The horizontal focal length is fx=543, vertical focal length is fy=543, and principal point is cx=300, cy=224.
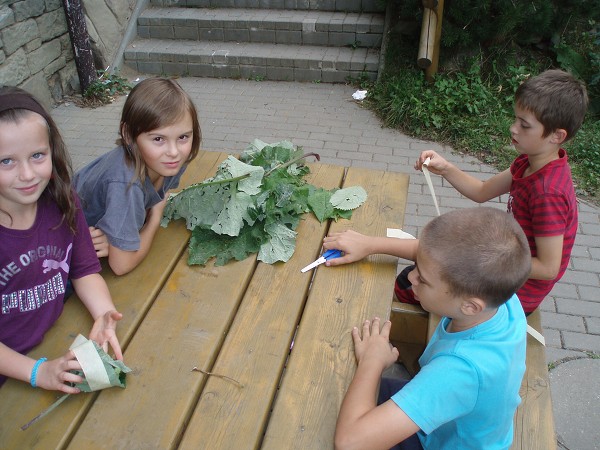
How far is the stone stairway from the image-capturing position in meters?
5.71

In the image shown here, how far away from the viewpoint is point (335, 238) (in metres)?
1.89

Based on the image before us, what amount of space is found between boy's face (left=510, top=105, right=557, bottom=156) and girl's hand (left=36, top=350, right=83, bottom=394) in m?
1.73

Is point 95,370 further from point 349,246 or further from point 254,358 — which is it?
point 349,246

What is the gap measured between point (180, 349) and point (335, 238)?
663 mm

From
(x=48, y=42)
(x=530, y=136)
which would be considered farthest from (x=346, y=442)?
(x=48, y=42)

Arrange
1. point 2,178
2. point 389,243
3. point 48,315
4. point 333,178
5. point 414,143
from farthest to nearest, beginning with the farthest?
point 414,143
point 333,178
point 389,243
point 48,315
point 2,178

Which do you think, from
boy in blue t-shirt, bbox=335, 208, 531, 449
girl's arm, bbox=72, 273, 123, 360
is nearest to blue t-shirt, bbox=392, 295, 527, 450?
boy in blue t-shirt, bbox=335, 208, 531, 449

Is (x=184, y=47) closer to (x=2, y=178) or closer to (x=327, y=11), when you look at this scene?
(x=327, y=11)

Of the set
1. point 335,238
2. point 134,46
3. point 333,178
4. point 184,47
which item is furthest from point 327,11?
point 335,238

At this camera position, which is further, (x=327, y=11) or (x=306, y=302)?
(x=327, y=11)

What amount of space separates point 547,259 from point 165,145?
1.43 metres

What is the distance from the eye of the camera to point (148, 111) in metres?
1.88

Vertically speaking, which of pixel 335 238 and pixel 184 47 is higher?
pixel 335 238

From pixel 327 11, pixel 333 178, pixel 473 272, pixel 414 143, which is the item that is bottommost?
A: pixel 414 143
